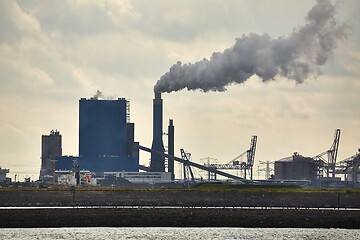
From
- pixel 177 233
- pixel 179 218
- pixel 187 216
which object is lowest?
pixel 177 233

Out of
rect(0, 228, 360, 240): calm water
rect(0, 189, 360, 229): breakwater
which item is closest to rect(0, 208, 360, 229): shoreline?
rect(0, 189, 360, 229): breakwater

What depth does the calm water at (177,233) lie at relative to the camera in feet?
303

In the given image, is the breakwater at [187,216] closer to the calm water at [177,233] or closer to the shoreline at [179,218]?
the shoreline at [179,218]

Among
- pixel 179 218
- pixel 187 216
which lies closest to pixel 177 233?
pixel 179 218

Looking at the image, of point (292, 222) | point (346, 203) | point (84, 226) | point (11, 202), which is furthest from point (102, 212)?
point (346, 203)

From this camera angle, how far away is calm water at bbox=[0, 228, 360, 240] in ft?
303

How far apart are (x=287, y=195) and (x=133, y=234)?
45.7 meters

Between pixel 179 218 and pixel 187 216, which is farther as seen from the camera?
pixel 187 216

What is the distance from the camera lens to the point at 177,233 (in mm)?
96625

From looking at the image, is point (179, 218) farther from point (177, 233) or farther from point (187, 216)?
point (177, 233)

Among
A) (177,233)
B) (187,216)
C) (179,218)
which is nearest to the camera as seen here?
(177,233)

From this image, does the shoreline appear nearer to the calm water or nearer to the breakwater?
the breakwater

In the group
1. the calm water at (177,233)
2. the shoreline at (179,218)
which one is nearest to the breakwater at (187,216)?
the shoreline at (179,218)

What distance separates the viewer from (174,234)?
95.6m
